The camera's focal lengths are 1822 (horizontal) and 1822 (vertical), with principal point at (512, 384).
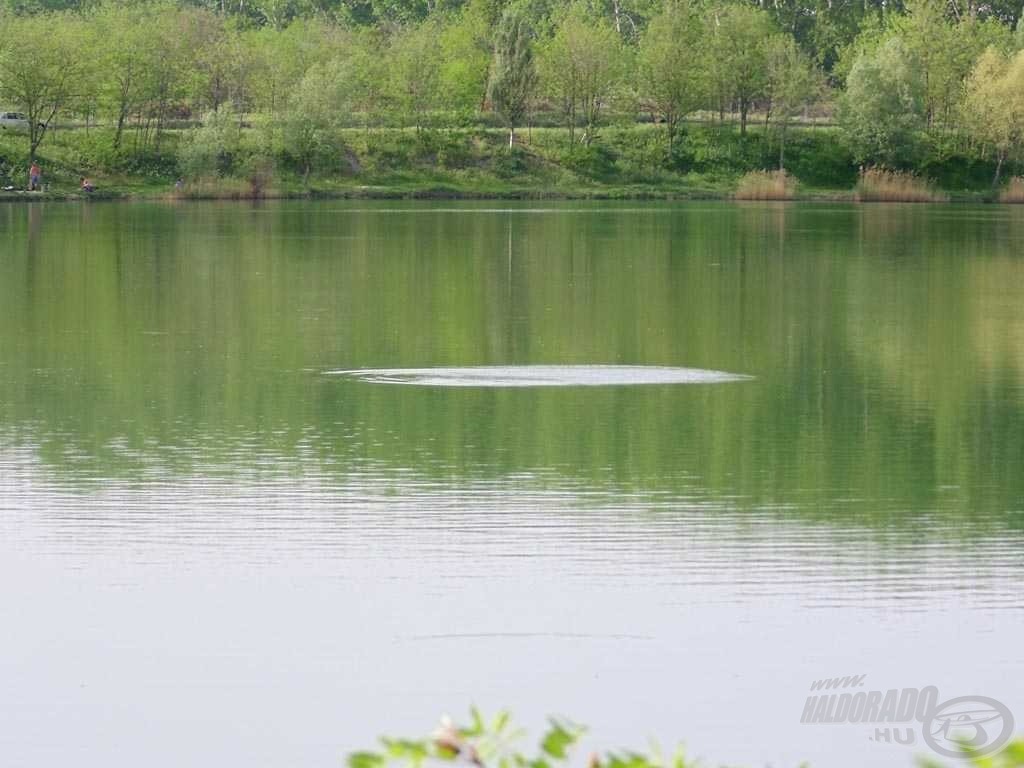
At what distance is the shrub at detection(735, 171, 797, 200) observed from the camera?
74.2 m

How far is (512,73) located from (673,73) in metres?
7.38

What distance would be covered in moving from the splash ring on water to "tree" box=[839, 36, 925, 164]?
57554 mm

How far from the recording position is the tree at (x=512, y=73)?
79438 mm

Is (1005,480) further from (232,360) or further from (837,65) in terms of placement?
(837,65)

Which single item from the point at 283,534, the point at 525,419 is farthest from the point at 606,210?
the point at 283,534

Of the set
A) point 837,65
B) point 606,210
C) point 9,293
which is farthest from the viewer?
point 837,65

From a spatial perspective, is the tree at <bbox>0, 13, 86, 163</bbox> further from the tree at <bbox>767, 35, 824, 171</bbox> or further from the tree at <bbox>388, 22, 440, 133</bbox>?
the tree at <bbox>767, 35, 824, 171</bbox>

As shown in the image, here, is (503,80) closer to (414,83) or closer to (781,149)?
(414,83)

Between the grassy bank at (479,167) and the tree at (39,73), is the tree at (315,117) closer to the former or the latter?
the grassy bank at (479,167)

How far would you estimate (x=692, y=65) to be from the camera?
82375 mm

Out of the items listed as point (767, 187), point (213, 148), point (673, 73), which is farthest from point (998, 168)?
point (213, 148)

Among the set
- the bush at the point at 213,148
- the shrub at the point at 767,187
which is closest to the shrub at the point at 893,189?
the shrub at the point at 767,187

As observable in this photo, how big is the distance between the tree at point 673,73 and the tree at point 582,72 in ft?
4.67

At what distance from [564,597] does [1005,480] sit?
5.52m
